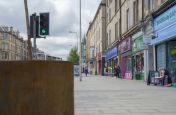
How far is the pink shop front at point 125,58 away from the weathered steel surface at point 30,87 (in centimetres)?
3099

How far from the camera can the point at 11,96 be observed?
719cm

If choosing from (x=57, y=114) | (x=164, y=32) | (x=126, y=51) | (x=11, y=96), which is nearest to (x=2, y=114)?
(x=11, y=96)

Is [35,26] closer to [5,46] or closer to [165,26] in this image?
[165,26]

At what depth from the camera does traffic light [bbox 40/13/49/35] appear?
15.0 m

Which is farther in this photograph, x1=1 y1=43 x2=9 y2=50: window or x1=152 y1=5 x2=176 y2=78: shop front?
x1=1 y1=43 x2=9 y2=50: window

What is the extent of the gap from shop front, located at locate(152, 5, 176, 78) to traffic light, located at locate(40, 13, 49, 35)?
30.7ft

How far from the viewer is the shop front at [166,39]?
22.9 meters

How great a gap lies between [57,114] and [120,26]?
1554 inches

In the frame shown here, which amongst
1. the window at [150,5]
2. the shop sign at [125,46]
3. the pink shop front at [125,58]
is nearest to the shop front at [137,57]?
the pink shop front at [125,58]

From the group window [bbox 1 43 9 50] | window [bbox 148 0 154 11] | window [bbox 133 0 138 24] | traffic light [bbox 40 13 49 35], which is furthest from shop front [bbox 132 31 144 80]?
window [bbox 1 43 9 50]

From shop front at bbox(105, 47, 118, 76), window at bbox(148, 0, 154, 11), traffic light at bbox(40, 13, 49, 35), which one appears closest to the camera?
traffic light at bbox(40, 13, 49, 35)

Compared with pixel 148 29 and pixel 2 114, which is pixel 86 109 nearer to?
pixel 2 114

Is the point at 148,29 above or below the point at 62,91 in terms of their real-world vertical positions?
above

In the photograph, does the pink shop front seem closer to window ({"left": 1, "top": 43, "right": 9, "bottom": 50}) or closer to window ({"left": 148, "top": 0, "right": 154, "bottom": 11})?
window ({"left": 148, "top": 0, "right": 154, "bottom": 11})
